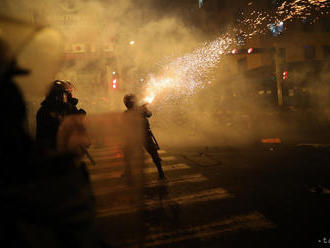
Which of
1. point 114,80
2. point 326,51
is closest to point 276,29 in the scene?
point 326,51

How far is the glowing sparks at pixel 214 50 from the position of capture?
13.3 m

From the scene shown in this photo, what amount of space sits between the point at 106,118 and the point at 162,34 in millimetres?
6050

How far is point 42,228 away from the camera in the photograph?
98 centimetres

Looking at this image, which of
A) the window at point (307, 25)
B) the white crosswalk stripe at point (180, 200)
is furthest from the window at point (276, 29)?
the white crosswalk stripe at point (180, 200)

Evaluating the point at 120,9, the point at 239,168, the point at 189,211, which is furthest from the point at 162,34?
the point at 189,211

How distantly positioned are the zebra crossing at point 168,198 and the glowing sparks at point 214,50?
676 cm

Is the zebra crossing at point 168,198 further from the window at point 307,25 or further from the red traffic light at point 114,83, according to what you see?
the window at point 307,25

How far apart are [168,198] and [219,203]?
2.55 feet

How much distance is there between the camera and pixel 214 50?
56.9ft

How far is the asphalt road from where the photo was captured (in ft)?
8.84

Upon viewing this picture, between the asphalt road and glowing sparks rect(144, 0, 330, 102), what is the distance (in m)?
7.01

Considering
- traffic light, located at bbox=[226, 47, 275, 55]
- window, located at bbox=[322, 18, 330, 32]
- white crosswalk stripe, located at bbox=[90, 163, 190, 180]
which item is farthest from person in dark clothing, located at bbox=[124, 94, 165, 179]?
window, located at bbox=[322, 18, 330, 32]

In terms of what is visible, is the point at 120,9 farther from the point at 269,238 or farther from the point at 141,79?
the point at 269,238

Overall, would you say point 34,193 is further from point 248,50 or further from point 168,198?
point 248,50
